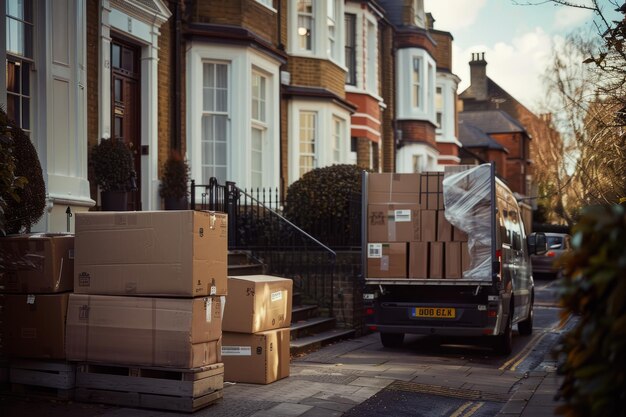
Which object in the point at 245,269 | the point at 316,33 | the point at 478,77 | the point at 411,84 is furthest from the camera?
the point at 478,77

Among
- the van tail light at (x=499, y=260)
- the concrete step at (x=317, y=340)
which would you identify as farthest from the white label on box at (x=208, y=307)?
the van tail light at (x=499, y=260)

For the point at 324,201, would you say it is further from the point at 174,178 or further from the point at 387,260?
the point at 387,260

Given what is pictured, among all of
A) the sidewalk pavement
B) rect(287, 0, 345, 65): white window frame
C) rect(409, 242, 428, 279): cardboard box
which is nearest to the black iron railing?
the sidewalk pavement

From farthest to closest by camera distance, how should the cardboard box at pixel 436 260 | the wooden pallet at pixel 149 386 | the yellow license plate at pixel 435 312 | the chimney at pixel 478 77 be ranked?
the chimney at pixel 478 77 < the cardboard box at pixel 436 260 < the yellow license plate at pixel 435 312 < the wooden pallet at pixel 149 386

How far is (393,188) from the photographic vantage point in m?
11.9

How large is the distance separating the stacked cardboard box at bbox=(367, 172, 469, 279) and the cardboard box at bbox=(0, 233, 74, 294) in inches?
208

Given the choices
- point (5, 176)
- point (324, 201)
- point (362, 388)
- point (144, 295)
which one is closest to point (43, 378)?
point (144, 295)

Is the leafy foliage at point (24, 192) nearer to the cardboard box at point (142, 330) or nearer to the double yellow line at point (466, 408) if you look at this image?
the cardboard box at point (142, 330)

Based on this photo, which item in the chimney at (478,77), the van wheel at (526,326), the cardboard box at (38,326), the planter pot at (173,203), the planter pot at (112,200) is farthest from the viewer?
the chimney at (478,77)

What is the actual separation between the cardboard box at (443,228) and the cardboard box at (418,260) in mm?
237

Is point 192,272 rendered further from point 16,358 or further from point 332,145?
point 332,145

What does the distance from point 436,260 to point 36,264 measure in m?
5.87

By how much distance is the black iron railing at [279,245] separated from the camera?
13664 millimetres

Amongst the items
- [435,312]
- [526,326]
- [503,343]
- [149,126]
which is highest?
[149,126]
